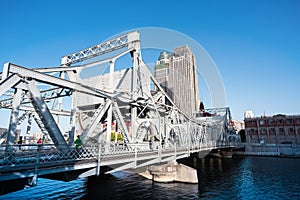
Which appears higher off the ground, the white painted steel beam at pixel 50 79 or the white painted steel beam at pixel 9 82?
the white painted steel beam at pixel 50 79

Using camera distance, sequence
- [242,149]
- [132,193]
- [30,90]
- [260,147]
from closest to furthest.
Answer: [30,90], [132,193], [260,147], [242,149]

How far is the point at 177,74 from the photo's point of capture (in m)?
46.8

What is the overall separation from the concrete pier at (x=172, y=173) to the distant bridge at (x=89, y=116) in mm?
1923

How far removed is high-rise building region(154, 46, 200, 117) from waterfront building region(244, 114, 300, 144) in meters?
33.5

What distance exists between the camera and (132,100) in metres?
20.5

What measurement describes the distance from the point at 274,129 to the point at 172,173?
195 ft

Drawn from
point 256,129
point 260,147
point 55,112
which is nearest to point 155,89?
point 55,112

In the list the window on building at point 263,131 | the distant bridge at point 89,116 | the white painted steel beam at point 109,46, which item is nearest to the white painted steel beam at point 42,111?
the distant bridge at point 89,116

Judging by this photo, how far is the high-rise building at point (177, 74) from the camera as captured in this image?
4241 cm

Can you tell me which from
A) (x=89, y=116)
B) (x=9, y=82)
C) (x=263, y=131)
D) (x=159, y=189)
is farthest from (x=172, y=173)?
(x=263, y=131)

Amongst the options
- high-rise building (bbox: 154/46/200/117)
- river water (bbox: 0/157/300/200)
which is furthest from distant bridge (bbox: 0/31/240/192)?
high-rise building (bbox: 154/46/200/117)

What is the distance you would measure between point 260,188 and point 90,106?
845 inches

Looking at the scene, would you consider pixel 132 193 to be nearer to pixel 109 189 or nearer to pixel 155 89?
pixel 109 189

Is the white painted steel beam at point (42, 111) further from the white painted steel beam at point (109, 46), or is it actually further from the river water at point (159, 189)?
the white painted steel beam at point (109, 46)
